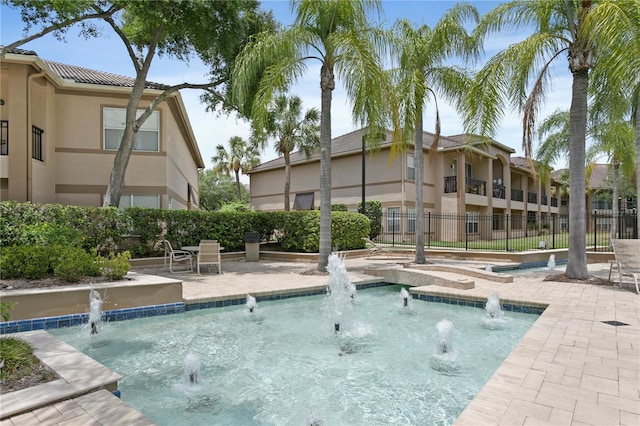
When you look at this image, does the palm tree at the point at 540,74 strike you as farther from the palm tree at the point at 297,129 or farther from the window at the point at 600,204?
the window at the point at 600,204

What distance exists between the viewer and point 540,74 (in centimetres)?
1126

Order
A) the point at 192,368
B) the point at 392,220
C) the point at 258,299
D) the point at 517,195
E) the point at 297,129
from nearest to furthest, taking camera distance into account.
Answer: the point at 192,368 → the point at 258,299 → the point at 392,220 → the point at 297,129 → the point at 517,195

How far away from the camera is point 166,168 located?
57.9 ft

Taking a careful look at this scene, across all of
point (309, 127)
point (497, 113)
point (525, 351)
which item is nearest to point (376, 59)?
point (497, 113)

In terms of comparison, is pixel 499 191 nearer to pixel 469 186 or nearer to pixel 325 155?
pixel 469 186

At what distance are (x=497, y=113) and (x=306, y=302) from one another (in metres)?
7.51

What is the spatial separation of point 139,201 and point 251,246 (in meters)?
5.38

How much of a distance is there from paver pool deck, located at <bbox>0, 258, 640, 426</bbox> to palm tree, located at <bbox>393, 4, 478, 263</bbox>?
23.6 ft

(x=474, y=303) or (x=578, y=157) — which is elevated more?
(x=578, y=157)

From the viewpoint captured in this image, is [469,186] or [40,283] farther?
[469,186]

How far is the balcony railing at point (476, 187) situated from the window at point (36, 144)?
24.3 metres

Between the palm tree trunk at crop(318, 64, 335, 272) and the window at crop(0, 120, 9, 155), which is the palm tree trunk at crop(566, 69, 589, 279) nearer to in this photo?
the palm tree trunk at crop(318, 64, 335, 272)

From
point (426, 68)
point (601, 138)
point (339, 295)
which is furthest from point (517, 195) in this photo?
point (339, 295)

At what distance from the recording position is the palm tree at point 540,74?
10.3m
